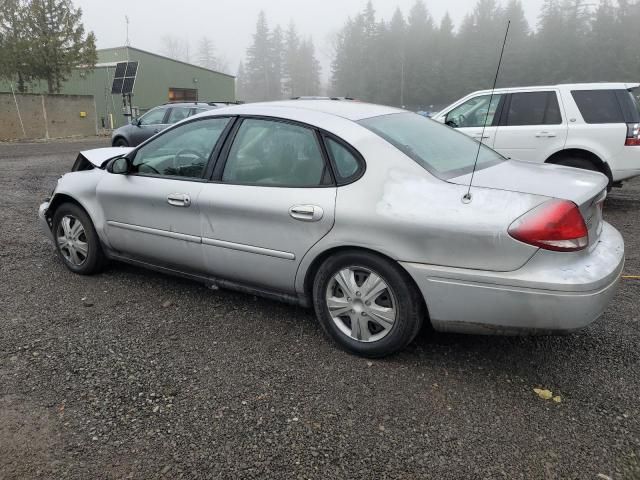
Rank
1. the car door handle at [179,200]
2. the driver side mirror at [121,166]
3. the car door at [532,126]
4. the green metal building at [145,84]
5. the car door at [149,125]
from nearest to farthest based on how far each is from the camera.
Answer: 1. the car door handle at [179,200]
2. the driver side mirror at [121,166]
3. the car door at [532,126]
4. the car door at [149,125]
5. the green metal building at [145,84]

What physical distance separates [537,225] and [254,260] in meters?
1.76

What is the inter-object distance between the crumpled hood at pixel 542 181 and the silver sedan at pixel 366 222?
0.01m

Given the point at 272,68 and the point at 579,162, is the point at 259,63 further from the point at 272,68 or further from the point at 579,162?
the point at 579,162

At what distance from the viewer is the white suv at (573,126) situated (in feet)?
22.4

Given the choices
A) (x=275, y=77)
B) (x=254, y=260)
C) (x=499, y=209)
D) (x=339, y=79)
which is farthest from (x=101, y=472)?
(x=275, y=77)

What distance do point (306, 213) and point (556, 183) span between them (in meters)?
1.45

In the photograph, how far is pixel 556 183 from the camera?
2.88 m

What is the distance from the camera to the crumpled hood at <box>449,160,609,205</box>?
8.93ft

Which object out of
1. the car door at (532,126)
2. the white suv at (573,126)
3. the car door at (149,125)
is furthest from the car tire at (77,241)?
the car door at (149,125)

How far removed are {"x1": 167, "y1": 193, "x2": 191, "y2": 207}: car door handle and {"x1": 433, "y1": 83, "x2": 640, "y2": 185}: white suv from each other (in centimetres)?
478

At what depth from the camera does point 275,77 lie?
10475cm

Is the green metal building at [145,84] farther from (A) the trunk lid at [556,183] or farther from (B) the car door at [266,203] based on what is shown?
(A) the trunk lid at [556,183]

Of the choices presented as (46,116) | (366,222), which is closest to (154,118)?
(366,222)

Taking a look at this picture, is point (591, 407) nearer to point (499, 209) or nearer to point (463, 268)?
point (463, 268)
